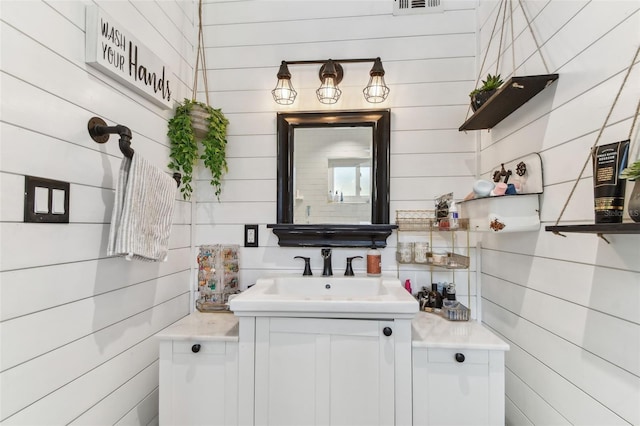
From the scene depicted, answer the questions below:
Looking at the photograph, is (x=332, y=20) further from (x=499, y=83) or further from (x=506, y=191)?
(x=506, y=191)

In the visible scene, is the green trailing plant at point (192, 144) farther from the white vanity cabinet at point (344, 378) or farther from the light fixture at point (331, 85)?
the white vanity cabinet at point (344, 378)

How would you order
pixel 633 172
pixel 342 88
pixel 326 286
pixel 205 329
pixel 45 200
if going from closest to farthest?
pixel 633 172 < pixel 45 200 < pixel 205 329 < pixel 326 286 < pixel 342 88

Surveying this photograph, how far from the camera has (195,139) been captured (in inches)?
62.4

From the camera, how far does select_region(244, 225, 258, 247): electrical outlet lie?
166 cm

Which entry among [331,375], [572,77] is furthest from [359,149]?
[331,375]

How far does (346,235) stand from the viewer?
5.20ft

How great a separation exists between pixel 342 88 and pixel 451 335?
1360mm

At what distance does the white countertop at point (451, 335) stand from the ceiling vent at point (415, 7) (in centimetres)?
163

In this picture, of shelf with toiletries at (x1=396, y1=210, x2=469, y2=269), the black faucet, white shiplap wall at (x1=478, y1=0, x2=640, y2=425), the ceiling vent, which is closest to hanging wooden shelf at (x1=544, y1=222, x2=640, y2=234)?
white shiplap wall at (x1=478, y1=0, x2=640, y2=425)

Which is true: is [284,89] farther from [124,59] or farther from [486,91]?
[486,91]

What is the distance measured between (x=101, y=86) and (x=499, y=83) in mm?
1578

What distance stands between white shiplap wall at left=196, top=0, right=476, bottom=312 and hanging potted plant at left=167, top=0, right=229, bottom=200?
11 centimetres

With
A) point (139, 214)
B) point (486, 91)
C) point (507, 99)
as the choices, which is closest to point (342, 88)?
point (486, 91)

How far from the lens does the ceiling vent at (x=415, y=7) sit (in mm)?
1583
